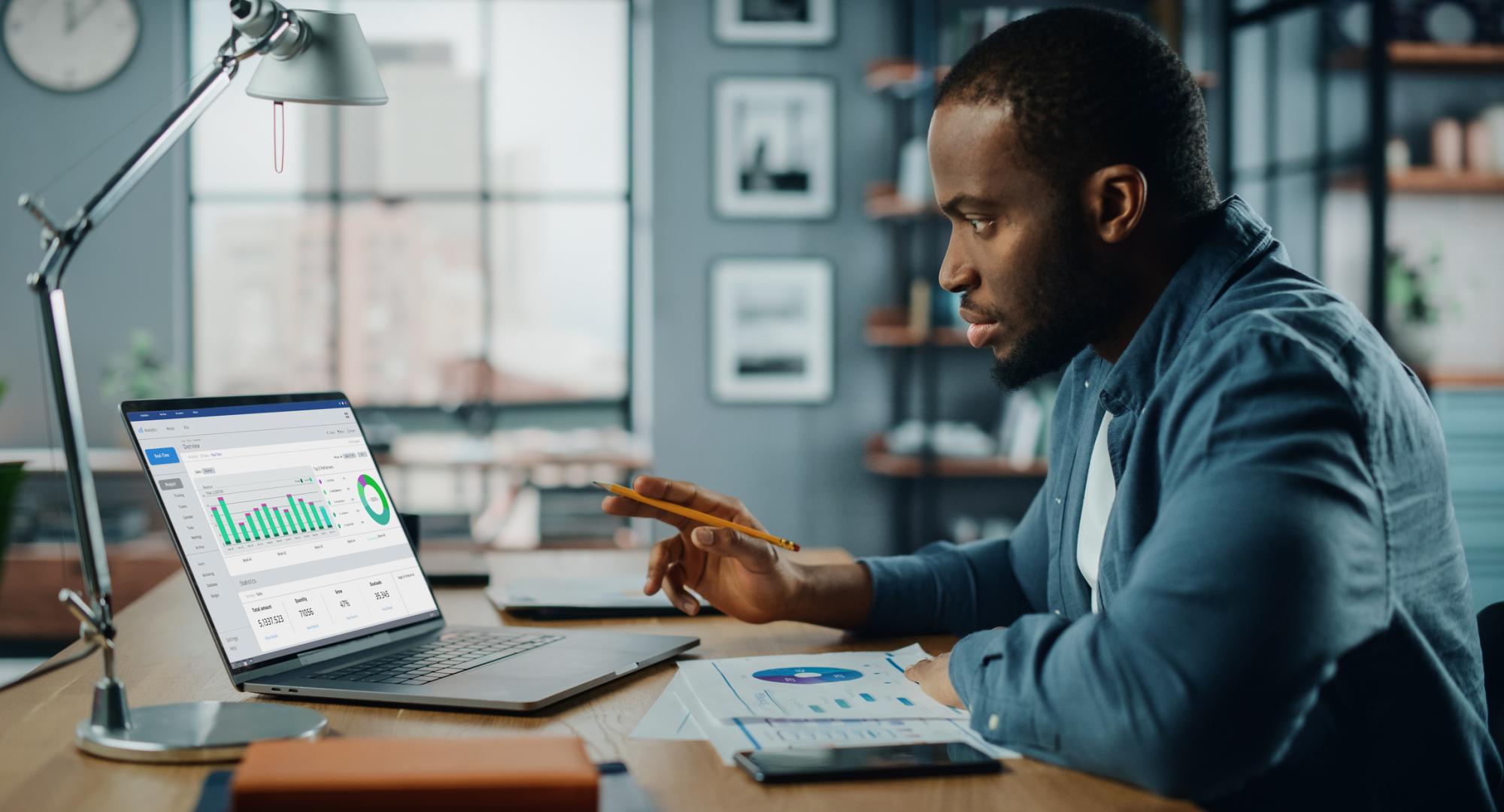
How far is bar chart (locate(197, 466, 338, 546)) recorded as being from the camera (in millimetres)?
1111

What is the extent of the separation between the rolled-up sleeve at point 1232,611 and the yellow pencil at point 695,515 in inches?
15.9

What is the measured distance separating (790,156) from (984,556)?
3456 mm

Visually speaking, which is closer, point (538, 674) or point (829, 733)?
point (829, 733)

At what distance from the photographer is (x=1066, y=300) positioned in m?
1.18

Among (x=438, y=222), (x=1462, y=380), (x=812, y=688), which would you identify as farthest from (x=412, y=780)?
(x=438, y=222)

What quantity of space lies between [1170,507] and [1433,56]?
3747 mm

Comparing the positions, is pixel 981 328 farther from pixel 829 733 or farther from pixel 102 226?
pixel 102 226

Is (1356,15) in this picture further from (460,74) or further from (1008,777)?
(1008,777)

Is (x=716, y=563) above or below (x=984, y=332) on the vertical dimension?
below

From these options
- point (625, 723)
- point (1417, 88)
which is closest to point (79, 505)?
point (625, 723)

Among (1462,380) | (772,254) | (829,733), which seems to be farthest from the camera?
(772,254)

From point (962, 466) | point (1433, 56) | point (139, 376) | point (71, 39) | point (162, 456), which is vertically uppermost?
point (71, 39)

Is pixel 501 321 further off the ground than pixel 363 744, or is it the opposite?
pixel 501 321

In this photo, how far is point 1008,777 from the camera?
→ 864 mm
